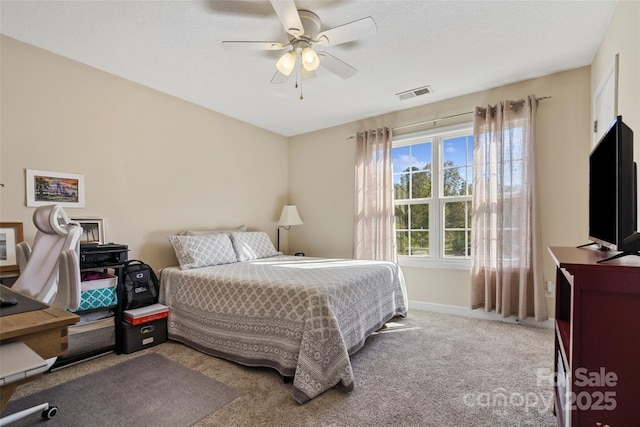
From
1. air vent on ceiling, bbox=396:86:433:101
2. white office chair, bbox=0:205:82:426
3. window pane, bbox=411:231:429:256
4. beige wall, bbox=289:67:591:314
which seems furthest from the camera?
window pane, bbox=411:231:429:256

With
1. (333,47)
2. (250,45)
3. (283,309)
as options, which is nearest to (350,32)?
(333,47)

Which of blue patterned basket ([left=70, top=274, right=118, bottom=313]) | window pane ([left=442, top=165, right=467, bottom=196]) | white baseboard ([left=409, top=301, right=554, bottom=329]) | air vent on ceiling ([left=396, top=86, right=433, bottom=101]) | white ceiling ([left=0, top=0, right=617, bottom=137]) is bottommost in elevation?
white baseboard ([left=409, top=301, right=554, bottom=329])

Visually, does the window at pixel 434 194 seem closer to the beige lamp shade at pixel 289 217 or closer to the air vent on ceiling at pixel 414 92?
the air vent on ceiling at pixel 414 92

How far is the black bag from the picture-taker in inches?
106

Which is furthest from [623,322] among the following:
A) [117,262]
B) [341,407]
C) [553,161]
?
[117,262]

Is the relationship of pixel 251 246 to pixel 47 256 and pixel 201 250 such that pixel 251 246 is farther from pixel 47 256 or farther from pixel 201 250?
pixel 47 256

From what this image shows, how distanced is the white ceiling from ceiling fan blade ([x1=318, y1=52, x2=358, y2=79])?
220mm

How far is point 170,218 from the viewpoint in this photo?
3391 millimetres

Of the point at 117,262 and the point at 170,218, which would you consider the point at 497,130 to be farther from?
the point at 117,262

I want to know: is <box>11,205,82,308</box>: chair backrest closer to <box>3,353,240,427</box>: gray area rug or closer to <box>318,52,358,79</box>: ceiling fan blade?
<box>3,353,240,427</box>: gray area rug

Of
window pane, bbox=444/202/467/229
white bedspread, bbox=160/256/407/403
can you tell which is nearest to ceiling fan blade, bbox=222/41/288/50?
white bedspread, bbox=160/256/407/403

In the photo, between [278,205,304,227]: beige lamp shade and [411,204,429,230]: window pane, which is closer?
[411,204,429,230]: window pane

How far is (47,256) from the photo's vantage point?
1.71 m

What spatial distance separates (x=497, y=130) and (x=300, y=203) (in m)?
2.88
